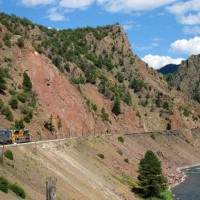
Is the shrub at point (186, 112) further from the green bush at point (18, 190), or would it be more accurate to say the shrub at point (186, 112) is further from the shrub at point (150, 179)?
the green bush at point (18, 190)

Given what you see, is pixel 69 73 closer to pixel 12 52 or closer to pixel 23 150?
pixel 12 52

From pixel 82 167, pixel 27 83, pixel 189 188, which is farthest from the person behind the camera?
pixel 27 83

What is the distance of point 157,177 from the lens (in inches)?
2564

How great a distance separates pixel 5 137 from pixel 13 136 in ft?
7.93

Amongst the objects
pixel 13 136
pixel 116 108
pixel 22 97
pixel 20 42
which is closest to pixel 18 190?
pixel 13 136

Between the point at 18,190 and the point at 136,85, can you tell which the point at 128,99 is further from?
the point at 18,190

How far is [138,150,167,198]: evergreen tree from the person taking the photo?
213 ft

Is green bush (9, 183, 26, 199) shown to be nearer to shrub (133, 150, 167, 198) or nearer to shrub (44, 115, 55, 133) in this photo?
shrub (133, 150, 167, 198)

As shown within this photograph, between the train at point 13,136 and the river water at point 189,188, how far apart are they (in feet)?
83.6

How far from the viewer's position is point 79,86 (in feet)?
385

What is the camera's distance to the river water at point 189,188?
237 ft

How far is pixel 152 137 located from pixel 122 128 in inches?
331

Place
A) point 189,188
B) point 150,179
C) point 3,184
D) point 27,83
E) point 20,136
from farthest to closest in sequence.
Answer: point 27,83
point 189,188
point 150,179
point 20,136
point 3,184

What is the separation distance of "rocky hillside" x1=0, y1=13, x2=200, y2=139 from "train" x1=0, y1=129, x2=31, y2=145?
7.27 meters
